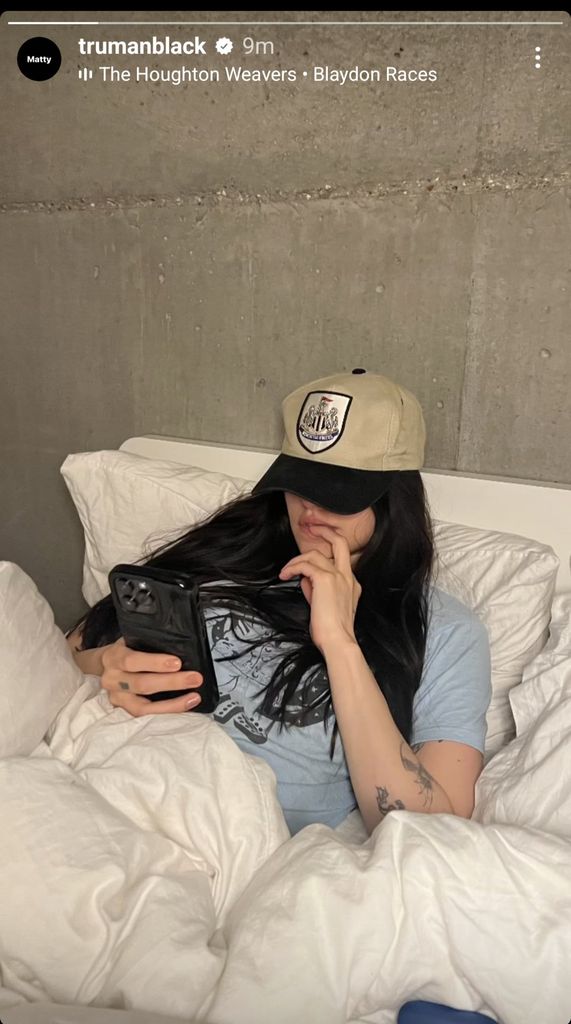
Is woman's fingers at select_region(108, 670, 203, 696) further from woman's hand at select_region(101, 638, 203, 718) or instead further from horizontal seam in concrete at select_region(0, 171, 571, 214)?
horizontal seam in concrete at select_region(0, 171, 571, 214)

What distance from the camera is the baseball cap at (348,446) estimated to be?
105cm

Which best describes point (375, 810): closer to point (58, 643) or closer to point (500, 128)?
point (58, 643)

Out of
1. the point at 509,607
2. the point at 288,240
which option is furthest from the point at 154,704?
the point at 288,240

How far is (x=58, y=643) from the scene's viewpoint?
1039 millimetres

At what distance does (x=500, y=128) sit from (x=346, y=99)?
0.89 ft

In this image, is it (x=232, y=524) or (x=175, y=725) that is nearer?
(x=175, y=725)

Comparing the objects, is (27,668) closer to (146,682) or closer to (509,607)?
(146,682)

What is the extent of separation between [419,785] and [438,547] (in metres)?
0.42


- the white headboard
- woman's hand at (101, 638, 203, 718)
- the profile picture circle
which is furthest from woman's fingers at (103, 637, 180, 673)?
the profile picture circle

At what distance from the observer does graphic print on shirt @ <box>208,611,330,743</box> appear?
1.00m

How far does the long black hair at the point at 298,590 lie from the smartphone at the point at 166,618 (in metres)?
0.09

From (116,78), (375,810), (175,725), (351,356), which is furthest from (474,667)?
(116,78)

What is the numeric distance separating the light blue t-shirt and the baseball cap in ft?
0.65

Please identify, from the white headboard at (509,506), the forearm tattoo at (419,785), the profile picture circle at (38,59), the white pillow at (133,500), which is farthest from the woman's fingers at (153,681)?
the profile picture circle at (38,59)
